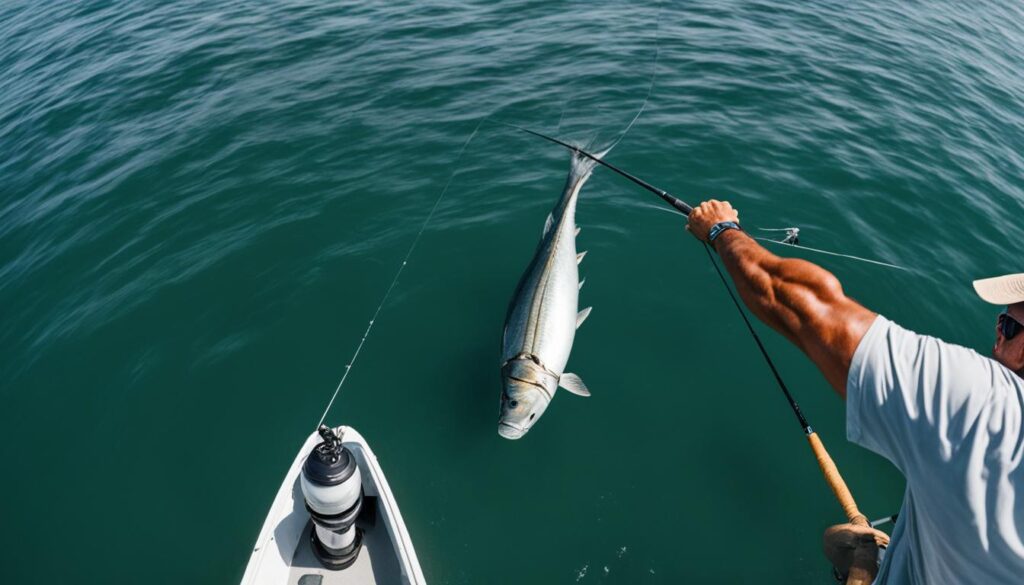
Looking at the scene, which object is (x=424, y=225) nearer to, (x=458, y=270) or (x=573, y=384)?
(x=458, y=270)

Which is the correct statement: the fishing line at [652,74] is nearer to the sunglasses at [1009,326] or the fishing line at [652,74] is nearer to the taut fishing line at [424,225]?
the taut fishing line at [424,225]

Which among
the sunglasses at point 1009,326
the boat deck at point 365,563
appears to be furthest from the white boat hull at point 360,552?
the sunglasses at point 1009,326

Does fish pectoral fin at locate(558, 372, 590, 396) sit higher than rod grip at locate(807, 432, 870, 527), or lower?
lower

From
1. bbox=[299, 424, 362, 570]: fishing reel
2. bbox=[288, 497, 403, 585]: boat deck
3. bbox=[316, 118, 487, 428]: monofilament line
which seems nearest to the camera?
bbox=[299, 424, 362, 570]: fishing reel

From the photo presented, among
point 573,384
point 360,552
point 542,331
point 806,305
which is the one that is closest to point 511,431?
point 573,384

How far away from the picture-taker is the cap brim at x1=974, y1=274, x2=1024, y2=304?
2.45m

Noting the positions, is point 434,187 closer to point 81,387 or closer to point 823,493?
point 81,387

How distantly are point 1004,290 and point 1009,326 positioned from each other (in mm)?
186

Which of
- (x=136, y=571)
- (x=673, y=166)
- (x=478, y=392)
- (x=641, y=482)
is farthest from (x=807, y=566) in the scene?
(x=673, y=166)

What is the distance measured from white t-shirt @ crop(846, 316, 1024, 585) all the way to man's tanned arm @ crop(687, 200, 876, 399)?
10 cm

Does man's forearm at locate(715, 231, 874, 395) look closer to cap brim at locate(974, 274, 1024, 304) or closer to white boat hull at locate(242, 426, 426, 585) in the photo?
cap brim at locate(974, 274, 1024, 304)

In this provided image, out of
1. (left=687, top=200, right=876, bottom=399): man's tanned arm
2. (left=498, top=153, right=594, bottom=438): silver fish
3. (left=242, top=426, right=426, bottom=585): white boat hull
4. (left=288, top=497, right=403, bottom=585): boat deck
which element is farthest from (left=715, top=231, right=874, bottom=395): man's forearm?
(left=288, top=497, right=403, bottom=585): boat deck

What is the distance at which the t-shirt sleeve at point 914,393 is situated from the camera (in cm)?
207

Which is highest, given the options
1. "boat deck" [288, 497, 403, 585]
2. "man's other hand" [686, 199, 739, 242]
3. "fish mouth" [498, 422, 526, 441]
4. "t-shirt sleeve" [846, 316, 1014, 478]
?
"t-shirt sleeve" [846, 316, 1014, 478]
